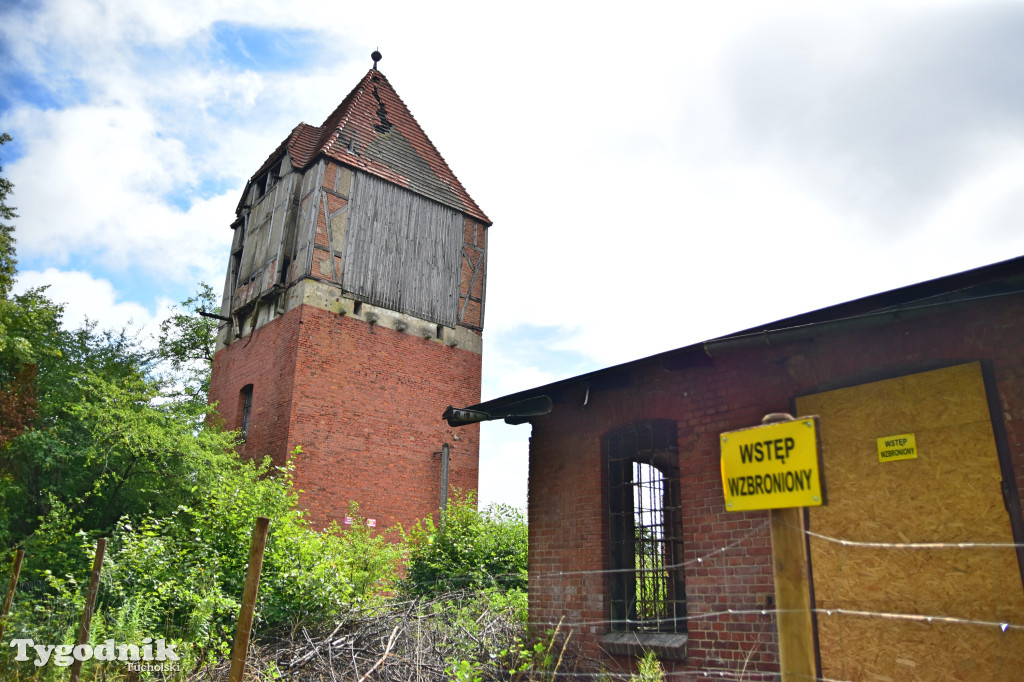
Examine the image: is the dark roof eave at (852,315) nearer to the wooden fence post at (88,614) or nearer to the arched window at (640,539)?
the arched window at (640,539)

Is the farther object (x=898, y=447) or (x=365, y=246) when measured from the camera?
(x=365, y=246)

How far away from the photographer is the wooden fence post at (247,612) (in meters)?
4.85

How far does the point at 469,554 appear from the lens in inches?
474

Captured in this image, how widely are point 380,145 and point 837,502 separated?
1704 cm

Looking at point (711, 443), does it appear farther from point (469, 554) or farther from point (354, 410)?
point (354, 410)

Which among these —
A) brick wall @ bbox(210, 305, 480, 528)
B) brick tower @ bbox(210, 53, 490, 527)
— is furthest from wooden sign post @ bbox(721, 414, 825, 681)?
brick tower @ bbox(210, 53, 490, 527)

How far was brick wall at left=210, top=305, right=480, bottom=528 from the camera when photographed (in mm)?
16234

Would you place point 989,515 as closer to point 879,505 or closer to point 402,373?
point 879,505

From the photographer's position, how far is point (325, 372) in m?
16.9

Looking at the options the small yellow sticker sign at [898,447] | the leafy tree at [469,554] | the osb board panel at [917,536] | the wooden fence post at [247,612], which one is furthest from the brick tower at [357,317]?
the small yellow sticker sign at [898,447]

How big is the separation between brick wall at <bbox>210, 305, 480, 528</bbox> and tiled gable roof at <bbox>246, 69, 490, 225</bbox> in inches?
175

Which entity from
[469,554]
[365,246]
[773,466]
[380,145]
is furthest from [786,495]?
[380,145]

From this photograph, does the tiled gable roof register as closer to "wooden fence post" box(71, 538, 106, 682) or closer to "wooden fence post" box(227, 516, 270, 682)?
"wooden fence post" box(71, 538, 106, 682)

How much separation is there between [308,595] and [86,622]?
92.5 inches
